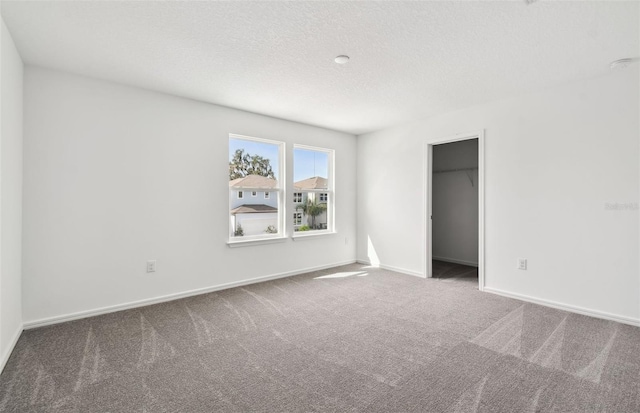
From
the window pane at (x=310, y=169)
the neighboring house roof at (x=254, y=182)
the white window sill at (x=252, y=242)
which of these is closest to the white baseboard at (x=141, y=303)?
the white window sill at (x=252, y=242)

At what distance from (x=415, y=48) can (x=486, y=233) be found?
259 centimetres

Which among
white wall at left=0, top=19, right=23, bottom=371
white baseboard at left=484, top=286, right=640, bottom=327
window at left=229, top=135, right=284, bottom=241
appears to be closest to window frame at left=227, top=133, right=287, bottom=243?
window at left=229, top=135, right=284, bottom=241

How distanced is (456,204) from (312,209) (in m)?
2.90

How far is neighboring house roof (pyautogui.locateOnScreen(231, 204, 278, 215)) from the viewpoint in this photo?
4.28m

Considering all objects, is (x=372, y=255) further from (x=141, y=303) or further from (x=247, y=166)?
(x=141, y=303)

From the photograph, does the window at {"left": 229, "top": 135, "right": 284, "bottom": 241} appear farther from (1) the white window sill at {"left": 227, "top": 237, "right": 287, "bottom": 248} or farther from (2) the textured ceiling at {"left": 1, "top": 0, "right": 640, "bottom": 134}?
(2) the textured ceiling at {"left": 1, "top": 0, "right": 640, "bottom": 134}

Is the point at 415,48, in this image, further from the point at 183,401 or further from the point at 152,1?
the point at 183,401

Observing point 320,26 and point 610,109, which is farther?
point 610,109

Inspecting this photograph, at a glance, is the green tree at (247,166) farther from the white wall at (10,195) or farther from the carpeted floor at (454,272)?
the carpeted floor at (454,272)

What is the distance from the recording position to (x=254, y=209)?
4465 millimetres

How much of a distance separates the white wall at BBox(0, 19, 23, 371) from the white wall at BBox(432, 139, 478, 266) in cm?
617

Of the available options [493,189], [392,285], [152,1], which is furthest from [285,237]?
[152,1]

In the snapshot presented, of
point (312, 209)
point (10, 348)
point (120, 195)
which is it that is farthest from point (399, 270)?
point (10, 348)

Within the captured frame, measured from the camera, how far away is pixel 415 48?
2541mm
